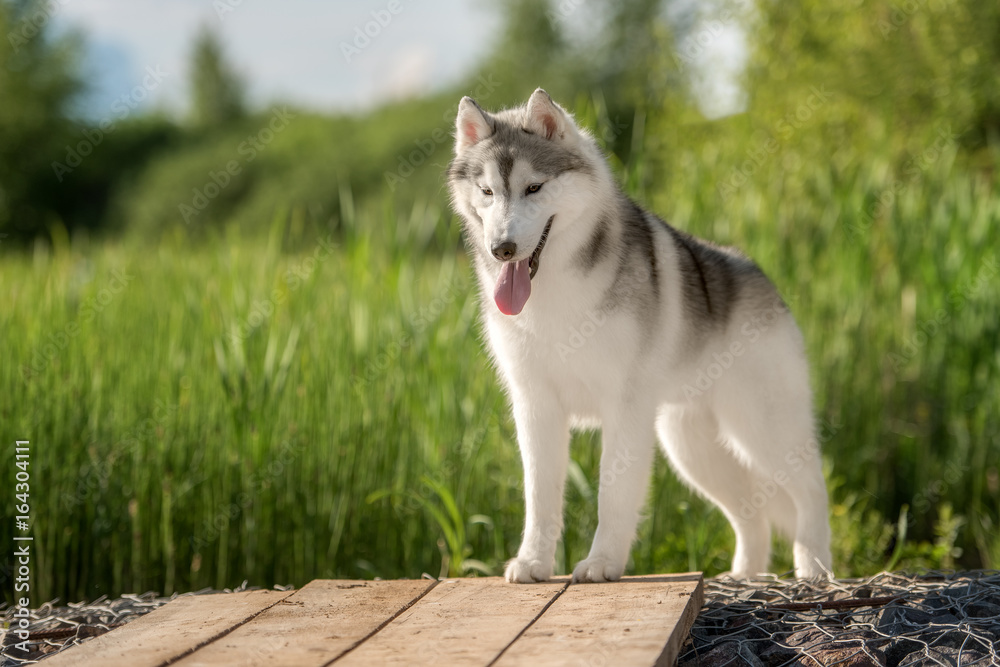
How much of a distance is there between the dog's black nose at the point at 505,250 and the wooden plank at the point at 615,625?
3.68 feet

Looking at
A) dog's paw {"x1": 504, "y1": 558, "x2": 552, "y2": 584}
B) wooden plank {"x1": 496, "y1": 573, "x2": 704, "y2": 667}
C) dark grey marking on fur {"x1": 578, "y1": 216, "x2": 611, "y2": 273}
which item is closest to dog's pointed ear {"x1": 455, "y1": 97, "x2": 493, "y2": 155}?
dark grey marking on fur {"x1": 578, "y1": 216, "x2": 611, "y2": 273}

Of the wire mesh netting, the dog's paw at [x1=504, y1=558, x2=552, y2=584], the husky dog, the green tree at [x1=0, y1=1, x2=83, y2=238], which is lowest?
the wire mesh netting

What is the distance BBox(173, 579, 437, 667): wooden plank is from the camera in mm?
2498

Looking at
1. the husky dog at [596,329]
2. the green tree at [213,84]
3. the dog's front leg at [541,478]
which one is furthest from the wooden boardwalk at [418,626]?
the green tree at [213,84]

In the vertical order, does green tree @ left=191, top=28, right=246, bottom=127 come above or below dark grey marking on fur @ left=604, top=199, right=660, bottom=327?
above

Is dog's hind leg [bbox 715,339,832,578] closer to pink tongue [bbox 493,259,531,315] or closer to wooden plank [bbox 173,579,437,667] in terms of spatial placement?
pink tongue [bbox 493,259,531,315]

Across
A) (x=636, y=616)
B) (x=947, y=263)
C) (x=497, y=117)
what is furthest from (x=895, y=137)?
(x=636, y=616)

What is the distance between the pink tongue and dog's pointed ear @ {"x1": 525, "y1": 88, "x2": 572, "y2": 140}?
20.1 inches

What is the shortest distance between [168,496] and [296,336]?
96 cm

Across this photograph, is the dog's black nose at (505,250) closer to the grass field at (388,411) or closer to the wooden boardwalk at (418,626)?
the wooden boardwalk at (418,626)

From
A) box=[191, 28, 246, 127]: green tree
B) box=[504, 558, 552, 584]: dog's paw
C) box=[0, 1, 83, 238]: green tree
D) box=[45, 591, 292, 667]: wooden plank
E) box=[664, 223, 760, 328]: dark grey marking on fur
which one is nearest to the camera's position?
box=[45, 591, 292, 667]: wooden plank

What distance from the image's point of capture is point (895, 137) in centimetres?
884

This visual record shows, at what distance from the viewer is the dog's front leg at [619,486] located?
3217 millimetres

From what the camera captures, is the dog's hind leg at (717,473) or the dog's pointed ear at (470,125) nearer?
the dog's pointed ear at (470,125)
